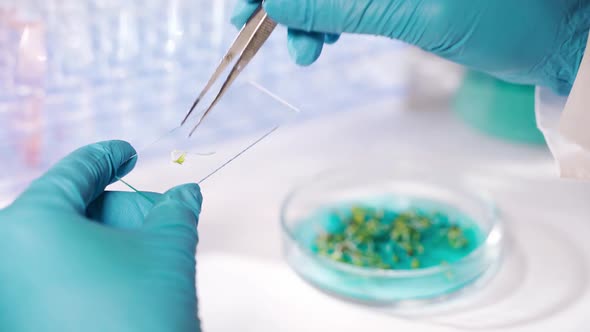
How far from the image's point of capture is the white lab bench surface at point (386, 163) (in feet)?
2.98

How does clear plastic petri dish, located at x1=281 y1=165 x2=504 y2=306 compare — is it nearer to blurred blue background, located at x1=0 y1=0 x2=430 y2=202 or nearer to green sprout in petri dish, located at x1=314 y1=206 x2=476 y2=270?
green sprout in petri dish, located at x1=314 y1=206 x2=476 y2=270

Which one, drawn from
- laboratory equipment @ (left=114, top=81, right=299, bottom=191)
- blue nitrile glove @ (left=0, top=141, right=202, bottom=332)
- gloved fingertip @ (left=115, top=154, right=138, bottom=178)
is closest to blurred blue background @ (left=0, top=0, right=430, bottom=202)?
laboratory equipment @ (left=114, top=81, right=299, bottom=191)

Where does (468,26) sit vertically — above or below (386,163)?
above

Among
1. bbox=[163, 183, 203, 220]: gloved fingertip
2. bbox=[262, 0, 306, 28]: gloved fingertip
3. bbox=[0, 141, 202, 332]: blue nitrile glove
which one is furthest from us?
bbox=[262, 0, 306, 28]: gloved fingertip

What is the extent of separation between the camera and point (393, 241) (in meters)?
1.06

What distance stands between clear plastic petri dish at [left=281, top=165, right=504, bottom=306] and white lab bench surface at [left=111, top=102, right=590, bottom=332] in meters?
0.02

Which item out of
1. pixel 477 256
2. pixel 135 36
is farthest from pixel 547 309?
pixel 135 36

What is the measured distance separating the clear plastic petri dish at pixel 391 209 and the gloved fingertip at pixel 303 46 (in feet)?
0.85

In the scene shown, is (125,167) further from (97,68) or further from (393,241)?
(393,241)

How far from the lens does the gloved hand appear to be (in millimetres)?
869

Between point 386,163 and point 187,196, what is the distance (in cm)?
59

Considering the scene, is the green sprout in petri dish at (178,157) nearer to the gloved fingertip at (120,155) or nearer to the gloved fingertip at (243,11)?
the gloved fingertip at (120,155)

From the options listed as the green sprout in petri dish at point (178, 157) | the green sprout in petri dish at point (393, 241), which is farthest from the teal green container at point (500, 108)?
the green sprout in petri dish at point (178, 157)

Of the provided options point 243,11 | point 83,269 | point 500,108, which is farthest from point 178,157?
point 500,108
